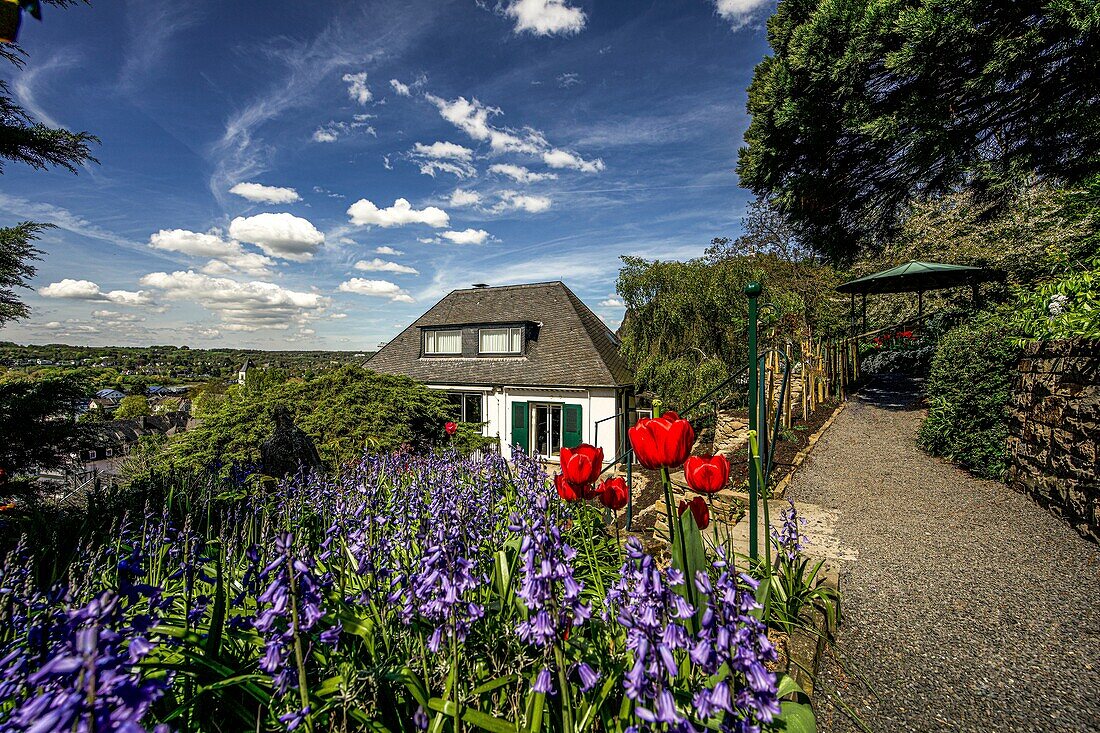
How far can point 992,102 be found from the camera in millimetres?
7336

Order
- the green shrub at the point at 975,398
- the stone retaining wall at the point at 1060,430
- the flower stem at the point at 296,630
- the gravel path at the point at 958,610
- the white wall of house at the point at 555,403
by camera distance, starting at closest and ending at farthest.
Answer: the flower stem at the point at 296,630 → the gravel path at the point at 958,610 → the stone retaining wall at the point at 1060,430 → the green shrub at the point at 975,398 → the white wall of house at the point at 555,403

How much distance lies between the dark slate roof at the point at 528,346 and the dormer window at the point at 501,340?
13.3 inches

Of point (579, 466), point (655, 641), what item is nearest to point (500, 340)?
Answer: point (579, 466)

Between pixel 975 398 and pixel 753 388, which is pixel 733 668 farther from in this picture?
pixel 975 398

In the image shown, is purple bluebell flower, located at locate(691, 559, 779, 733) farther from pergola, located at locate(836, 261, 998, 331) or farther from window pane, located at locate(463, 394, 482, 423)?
window pane, located at locate(463, 394, 482, 423)

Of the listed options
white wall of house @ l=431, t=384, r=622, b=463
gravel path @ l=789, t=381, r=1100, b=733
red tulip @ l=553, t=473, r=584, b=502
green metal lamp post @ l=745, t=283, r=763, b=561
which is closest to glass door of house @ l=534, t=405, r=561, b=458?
white wall of house @ l=431, t=384, r=622, b=463

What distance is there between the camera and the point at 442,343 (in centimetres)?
1878

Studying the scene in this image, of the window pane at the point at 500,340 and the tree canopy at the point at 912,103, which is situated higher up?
the tree canopy at the point at 912,103

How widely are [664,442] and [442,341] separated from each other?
1772 centimetres

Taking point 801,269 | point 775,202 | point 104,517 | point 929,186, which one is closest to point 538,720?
point 104,517

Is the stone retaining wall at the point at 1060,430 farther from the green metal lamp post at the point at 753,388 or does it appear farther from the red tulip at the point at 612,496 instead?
the red tulip at the point at 612,496

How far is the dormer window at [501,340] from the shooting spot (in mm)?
17375

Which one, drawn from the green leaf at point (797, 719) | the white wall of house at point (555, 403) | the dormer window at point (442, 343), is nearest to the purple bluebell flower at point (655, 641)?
the green leaf at point (797, 719)

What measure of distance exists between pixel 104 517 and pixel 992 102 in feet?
42.9
